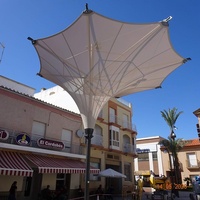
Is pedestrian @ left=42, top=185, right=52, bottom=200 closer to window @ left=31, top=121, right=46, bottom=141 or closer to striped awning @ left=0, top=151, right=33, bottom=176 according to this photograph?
striped awning @ left=0, top=151, right=33, bottom=176

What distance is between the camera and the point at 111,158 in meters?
25.6

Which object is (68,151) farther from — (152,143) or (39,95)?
(152,143)

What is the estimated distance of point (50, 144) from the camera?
1761 centimetres

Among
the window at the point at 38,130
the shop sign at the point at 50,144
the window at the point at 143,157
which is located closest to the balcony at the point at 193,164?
the window at the point at 143,157

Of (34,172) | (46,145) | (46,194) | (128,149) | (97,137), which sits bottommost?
(46,194)

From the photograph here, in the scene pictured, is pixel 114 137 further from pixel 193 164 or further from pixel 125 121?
pixel 193 164

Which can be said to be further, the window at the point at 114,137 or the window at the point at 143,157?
the window at the point at 143,157

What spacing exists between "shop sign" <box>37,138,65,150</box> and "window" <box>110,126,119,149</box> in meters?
8.38

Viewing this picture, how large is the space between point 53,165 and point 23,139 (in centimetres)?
289

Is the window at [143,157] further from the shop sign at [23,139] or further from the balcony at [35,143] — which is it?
the shop sign at [23,139]

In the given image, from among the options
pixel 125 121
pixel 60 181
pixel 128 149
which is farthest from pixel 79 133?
pixel 125 121

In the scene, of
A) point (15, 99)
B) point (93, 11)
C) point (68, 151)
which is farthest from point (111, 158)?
point (93, 11)

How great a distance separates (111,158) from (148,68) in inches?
627

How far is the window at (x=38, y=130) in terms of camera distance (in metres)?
17.8
